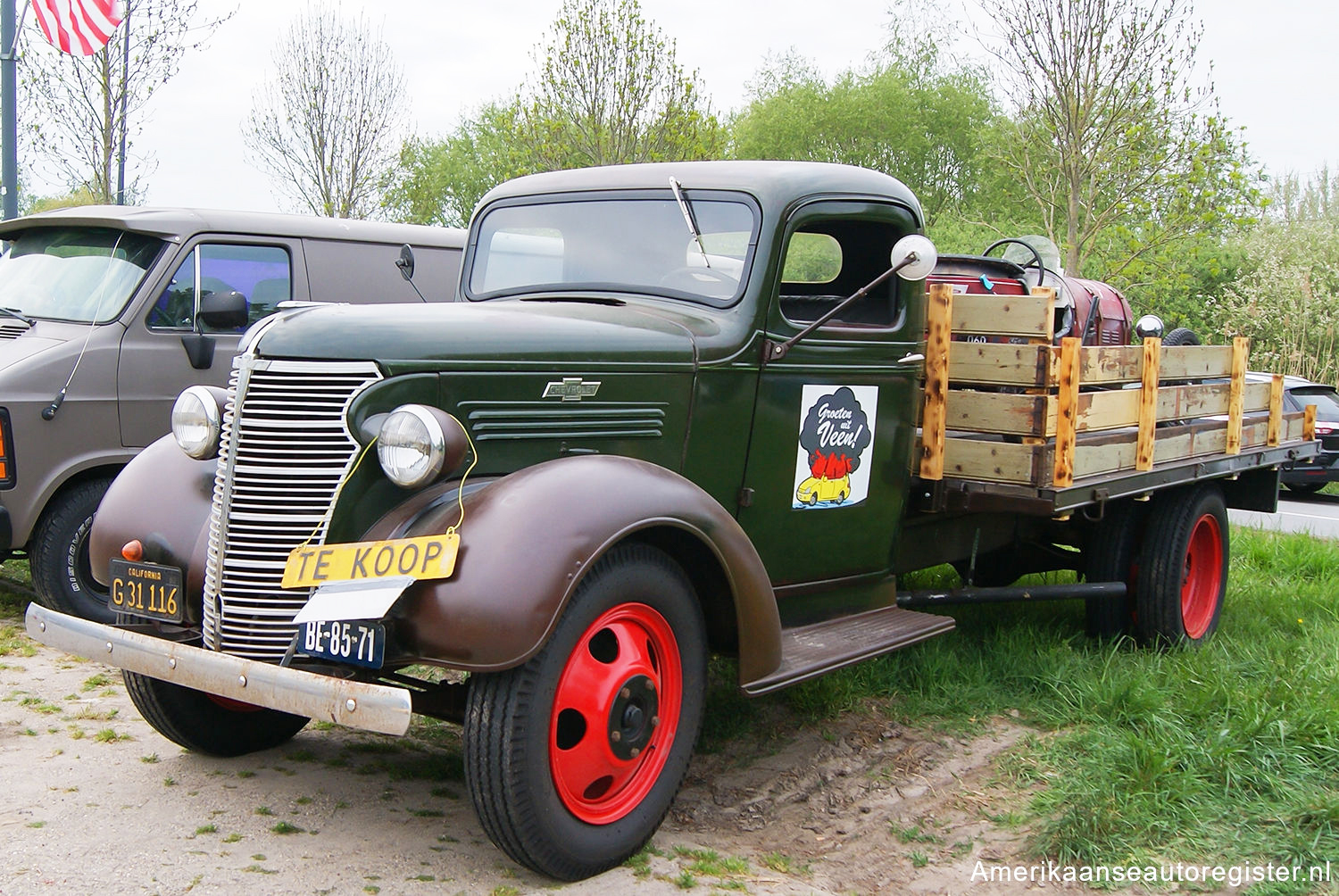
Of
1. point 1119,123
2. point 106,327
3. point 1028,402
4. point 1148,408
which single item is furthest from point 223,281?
point 1119,123

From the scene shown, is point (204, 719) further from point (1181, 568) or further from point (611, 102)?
point (611, 102)

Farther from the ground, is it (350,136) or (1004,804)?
(350,136)

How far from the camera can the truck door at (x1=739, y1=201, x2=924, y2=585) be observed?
4.00m

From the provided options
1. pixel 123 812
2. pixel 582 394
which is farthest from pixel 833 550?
pixel 123 812

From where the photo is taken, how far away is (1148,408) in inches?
194

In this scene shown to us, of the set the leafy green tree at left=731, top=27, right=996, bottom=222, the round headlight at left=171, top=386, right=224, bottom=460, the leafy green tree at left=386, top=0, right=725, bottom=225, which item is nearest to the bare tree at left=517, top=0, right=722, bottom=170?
Result: the leafy green tree at left=386, top=0, right=725, bottom=225

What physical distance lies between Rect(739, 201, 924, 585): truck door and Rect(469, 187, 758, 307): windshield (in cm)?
20

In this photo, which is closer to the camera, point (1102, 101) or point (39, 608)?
point (39, 608)

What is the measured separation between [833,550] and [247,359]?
7.24 ft

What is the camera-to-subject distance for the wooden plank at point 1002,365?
14.3ft

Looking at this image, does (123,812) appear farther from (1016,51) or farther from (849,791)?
(1016,51)

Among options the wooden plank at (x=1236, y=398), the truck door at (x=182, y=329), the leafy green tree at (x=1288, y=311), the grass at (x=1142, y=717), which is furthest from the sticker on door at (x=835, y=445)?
the leafy green tree at (x=1288, y=311)

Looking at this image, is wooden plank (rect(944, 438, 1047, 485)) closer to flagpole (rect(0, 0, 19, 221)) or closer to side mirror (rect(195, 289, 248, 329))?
side mirror (rect(195, 289, 248, 329))

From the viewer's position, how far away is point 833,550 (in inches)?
169
